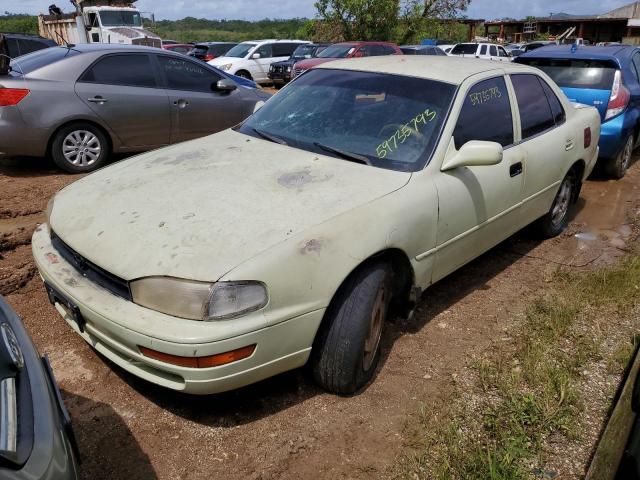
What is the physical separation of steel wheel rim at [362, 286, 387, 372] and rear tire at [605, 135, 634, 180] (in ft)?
17.5

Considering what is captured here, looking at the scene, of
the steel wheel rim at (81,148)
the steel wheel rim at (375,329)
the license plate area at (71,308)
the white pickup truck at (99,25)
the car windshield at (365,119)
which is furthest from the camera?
the white pickup truck at (99,25)

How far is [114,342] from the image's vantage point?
2.42 meters

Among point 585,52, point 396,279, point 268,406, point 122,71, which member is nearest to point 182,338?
point 268,406

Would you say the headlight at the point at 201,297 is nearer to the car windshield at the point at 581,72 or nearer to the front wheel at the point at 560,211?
the front wheel at the point at 560,211

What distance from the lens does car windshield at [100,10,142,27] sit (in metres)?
21.3

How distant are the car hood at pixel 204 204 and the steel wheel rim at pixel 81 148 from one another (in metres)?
3.14

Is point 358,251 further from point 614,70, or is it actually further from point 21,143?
point 614,70

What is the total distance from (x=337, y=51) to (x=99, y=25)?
11.0m

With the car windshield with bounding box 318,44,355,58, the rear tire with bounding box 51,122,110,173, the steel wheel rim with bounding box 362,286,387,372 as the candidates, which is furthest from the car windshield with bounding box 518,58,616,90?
the car windshield with bounding box 318,44,355,58

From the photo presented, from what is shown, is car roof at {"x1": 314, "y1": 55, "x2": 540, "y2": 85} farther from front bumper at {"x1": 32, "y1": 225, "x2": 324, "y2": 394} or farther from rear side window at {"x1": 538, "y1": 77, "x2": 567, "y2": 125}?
front bumper at {"x1": 32, "y1": 225, "x2": 324, "y2": 394}

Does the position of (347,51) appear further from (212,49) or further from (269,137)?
(269,137)

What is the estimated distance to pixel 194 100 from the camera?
6.95m

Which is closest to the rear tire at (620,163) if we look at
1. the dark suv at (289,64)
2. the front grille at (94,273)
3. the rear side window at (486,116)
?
the rear side window at (486,116)

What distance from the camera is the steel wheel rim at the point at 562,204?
15.7 ft
